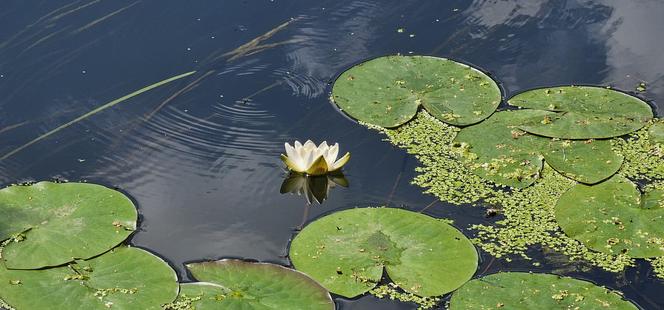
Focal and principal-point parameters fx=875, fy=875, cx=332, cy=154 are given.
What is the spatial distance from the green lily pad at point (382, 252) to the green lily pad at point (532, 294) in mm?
74

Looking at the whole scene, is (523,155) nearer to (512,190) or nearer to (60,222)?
(512,190)

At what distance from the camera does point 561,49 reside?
457 centimetres

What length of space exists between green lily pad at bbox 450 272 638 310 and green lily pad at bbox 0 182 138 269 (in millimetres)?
1334

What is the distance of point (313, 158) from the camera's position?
370cm

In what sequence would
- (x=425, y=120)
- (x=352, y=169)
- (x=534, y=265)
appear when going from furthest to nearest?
(x=425, y=120)
(x=352, y=169)
(x=534, y=265)

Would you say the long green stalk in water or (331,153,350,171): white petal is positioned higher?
the long green stalk in water

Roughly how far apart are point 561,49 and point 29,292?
290cm

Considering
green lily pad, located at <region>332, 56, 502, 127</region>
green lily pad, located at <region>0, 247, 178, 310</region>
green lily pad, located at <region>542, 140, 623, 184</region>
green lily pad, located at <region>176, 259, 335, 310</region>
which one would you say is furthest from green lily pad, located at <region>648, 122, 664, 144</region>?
green lily pad, located at <region>0, 247, 178, 310</region>

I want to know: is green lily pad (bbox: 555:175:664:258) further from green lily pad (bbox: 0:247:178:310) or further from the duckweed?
green lily pad (bbox: 0:247:178:310)

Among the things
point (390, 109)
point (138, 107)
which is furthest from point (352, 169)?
point (138, 107)

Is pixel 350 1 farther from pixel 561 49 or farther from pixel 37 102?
pixel 37 102

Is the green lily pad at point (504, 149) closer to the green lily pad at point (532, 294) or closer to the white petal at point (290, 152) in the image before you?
the green lily pad at point (532, 294)

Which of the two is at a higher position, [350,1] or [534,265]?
[350,1]

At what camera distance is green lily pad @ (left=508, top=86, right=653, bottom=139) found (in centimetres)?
388
